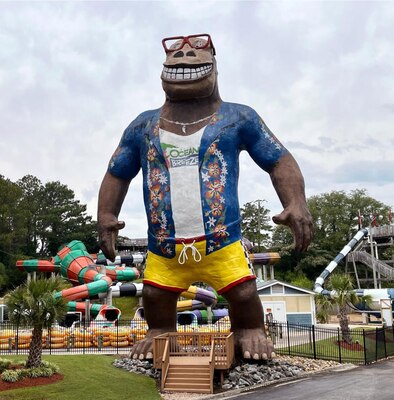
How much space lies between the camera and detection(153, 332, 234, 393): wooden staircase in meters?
8.82

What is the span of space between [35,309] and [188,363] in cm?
307

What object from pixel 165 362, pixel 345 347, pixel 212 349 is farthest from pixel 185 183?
pixel 345 347

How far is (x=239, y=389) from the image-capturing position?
8977 mm

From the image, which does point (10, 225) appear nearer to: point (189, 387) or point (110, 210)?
point (110, 210)

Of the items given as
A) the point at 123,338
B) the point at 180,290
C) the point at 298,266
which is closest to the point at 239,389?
the point at 180,290

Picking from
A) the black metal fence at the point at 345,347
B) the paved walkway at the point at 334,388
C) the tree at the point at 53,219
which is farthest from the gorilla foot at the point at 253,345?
the tree at the point at 53,219

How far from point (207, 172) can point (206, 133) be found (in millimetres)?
711

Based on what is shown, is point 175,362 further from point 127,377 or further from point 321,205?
point 321,205

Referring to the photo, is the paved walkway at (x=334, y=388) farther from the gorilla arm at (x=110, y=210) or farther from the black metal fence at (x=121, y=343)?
the gorilla arm at (x=110, y=210)

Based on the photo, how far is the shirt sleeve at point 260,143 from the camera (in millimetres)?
8977

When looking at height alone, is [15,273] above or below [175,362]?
above

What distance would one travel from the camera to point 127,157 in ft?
31.7

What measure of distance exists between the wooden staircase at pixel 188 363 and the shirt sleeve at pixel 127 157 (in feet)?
10.5

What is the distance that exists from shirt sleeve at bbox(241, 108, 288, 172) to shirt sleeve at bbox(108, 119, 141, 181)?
2.11 metres
